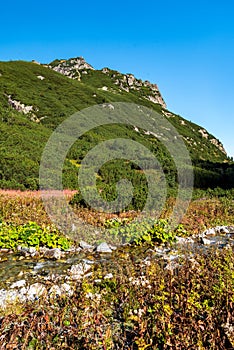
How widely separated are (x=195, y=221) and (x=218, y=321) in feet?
26.5

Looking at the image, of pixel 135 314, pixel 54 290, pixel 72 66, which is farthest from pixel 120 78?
pixel 135 314

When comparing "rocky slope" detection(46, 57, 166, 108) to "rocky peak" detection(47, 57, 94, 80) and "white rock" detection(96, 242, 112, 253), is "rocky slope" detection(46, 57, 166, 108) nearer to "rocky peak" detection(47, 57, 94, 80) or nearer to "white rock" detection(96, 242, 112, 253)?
"rocky peak" detection(47, 57, 94, 80)

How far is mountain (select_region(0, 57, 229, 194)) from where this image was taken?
26.6 metres

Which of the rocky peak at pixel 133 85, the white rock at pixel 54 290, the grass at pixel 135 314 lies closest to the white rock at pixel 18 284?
the white rock at pixel 54 290

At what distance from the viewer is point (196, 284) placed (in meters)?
4.51

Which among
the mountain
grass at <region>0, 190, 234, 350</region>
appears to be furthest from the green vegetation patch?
the mountain

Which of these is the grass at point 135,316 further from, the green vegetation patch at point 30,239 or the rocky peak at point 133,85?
the rocky peak at point 133,85

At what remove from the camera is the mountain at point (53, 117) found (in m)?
26.6

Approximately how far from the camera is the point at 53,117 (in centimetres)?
5038

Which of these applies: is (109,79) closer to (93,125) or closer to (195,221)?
(93,125)

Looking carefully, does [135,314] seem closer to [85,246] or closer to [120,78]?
[85,246]

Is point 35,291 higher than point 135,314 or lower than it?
lower

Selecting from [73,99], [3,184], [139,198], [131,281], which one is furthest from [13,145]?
[73,99]

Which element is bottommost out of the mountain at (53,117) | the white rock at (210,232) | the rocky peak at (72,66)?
the white rock at (210,232)
